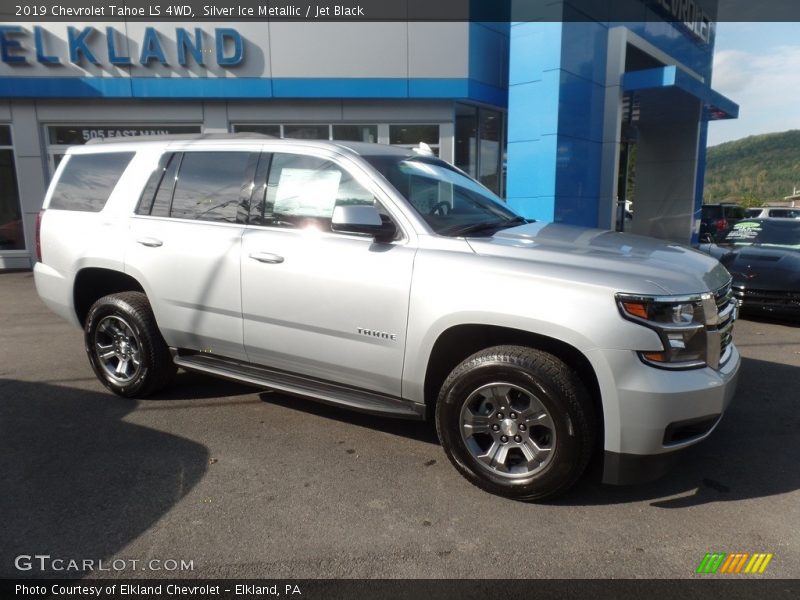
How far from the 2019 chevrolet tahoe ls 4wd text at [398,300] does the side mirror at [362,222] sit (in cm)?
2

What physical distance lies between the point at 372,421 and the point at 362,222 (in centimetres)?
168

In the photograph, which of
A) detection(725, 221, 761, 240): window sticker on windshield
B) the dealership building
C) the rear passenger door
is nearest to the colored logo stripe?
the rear passenger door

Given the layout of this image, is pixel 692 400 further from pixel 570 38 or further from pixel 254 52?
pixel 254 52

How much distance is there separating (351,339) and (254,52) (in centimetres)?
1017

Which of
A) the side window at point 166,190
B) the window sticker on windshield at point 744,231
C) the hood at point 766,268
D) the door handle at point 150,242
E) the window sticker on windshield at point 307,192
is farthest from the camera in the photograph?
the window sticker on windshield at point 744,231

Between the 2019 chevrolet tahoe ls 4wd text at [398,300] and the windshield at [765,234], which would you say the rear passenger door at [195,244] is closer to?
the 2019 chevrolet tahoe ls 4wd text at [398,300]

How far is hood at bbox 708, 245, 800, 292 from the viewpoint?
23.2ft

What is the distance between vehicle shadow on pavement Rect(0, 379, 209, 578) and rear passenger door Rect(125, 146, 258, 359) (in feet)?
2.56

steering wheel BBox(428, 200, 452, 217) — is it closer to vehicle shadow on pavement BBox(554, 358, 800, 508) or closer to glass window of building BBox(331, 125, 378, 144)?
vehicle shadow on pavement BBox(554, 358, 800, 508)

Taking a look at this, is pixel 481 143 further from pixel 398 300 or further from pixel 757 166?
pixel 757 166

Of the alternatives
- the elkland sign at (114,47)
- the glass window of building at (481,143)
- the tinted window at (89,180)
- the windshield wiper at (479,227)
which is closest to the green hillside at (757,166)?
the glass window of building at (481,143)

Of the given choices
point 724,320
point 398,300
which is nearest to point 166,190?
point 398,300

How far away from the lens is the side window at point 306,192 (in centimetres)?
372

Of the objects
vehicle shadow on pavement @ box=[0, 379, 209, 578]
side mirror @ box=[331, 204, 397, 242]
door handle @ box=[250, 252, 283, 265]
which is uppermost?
side mirror @ box=[331, 204, 397, 242]
